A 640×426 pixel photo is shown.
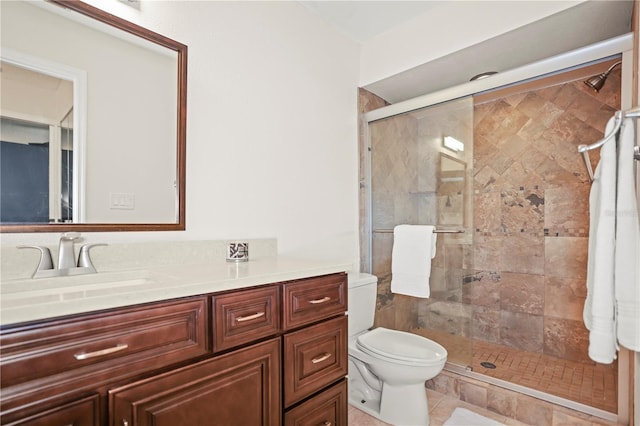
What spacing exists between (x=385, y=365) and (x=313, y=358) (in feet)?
2.27

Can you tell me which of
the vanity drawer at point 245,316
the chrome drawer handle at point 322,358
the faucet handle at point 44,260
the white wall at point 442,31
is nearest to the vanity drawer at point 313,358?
the chrome drawer handle at point 322,358

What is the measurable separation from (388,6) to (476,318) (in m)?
2.49

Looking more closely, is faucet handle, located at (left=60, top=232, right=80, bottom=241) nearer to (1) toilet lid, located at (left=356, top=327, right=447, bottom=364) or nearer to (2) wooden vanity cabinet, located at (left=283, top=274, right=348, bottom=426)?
(2) wooden vanity cabinet, located at (left=283, top=274, right=348, bottom=426)

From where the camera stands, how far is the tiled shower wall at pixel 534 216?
240 centimetres

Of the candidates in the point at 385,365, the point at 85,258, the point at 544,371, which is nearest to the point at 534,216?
the point at 544,371

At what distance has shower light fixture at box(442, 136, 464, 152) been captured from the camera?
2.24 metres

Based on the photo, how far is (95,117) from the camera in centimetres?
129

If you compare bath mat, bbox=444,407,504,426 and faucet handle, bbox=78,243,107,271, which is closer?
faucet handle, bbox=78,243,107,271

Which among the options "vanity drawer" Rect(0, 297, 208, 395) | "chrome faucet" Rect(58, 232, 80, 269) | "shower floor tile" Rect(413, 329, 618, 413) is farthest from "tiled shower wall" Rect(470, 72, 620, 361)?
"chrome faucet" Rect(58, 232, 80, 269)

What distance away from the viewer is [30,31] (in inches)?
45.4

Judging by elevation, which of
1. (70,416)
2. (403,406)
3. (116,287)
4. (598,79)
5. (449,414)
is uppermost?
(598,79)

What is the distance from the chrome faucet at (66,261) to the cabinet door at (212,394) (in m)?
0.55

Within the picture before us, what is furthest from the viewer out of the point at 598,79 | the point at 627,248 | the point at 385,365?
the point at 598,79

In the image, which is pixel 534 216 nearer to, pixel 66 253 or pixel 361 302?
pixel 361 302
